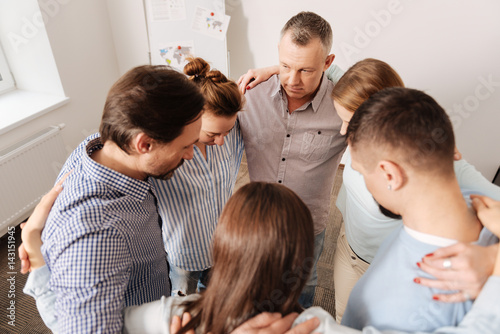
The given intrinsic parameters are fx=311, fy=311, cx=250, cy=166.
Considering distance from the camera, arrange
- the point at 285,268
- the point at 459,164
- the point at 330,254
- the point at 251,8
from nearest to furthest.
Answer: the point at 285,268 < the point at 459,164 < the point at 330,254 < the point at 251,8

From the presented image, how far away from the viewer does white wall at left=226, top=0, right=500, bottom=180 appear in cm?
246

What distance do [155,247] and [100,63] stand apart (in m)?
2.62

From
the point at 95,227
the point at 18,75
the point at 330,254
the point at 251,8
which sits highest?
the point at 251,8

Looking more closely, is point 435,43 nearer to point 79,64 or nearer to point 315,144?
point 315,144

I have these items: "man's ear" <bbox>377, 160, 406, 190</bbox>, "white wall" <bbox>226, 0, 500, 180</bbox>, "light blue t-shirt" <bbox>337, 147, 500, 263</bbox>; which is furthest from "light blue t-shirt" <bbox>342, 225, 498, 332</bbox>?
"white wall" <bbox>226, 0, 500, 180</bbox>

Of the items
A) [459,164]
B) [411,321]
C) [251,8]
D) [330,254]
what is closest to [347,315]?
[411,321]

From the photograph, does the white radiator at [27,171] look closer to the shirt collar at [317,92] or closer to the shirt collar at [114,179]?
the shirt collar at [114,179]

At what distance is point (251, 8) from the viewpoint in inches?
116

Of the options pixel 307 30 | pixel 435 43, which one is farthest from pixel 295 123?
pixel 435 43

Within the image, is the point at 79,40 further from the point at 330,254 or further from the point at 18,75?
the point at 330,254

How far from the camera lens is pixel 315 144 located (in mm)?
1557

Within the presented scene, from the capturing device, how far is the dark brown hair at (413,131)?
781mm

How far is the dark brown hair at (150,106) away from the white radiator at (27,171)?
1833 mm

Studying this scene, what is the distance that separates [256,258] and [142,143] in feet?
1.59
